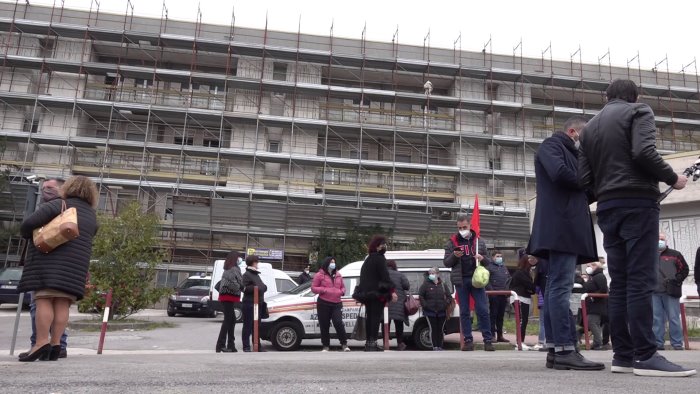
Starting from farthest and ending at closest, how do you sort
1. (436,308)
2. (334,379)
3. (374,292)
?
1. (436,308)
2. (374,292)
3. (334,379)

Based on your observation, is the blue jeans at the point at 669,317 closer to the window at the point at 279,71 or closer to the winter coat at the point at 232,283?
the winter coat at the point at 232,283

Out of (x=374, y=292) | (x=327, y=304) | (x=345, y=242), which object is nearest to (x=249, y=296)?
(x=327, y=304)

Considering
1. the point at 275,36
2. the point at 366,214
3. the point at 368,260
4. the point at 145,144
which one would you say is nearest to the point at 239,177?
the point at 145,144

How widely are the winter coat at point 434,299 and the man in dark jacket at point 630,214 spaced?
571cm

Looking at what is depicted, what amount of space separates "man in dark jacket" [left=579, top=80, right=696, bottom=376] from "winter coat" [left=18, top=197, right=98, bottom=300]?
4.37m

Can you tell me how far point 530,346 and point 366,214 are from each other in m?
20.7

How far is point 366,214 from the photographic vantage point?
95.6 ft

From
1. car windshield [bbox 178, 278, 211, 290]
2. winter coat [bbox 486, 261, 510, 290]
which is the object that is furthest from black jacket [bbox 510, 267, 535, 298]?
car windshield [bbox 178, 278, 211, 290]

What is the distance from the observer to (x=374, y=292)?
8.14 m

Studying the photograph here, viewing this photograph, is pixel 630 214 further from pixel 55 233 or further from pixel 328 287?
pixel 328 287

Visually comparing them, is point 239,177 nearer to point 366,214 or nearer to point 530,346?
point 366,214

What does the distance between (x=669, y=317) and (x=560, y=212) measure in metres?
5.60

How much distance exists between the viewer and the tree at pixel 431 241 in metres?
26.1

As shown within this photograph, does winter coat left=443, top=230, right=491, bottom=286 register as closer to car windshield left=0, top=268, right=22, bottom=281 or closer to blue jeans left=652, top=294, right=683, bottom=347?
blue jeans left=652, top=294, right=683, bottom=347
